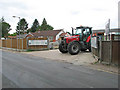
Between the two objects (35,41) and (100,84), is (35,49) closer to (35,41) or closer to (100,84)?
(35,41)

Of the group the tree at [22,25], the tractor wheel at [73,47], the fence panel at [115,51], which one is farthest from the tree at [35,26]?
the fence panel at [115,51]

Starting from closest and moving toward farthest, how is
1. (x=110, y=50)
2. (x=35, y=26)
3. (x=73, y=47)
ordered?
1. (x=110, y=50)
2. (x=73, y=47)
3. (x=35, y=26)

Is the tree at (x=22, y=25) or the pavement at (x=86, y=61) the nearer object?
the pavement at (x=86, y=61)

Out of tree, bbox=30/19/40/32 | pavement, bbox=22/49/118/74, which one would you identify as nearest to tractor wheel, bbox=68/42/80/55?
pavement, bbox=22/49/118/74

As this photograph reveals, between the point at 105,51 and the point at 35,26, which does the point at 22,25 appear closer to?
the point at 35,26

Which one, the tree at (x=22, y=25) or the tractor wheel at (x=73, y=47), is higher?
the tree at (x=22, y=25)

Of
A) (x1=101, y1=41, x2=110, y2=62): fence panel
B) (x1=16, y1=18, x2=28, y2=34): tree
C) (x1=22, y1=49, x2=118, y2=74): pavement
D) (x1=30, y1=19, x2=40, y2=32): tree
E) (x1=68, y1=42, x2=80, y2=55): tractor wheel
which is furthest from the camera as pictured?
(x1=30, y1=19, x2=40, y2=32): tree

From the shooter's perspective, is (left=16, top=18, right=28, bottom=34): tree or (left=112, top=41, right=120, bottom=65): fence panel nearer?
(left=112, top=41, right=120, bottom=65): fence panel

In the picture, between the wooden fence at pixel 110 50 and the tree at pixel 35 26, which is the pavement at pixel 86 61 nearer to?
the wooden fence at pixel 110 50

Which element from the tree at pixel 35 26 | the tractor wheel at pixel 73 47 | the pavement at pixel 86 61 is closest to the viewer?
the pavement at pixel 86 61

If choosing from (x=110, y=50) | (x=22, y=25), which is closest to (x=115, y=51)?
(x=110, y=50)

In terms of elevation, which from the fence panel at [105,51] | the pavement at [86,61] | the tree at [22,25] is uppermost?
the tree at [22,25]

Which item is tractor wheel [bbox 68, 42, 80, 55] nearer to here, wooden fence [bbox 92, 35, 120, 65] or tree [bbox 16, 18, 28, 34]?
wooden fence [bbox 92, 35, 120, 65]

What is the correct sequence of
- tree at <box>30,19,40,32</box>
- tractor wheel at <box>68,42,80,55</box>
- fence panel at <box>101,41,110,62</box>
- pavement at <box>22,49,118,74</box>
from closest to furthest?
pavement at <box>22,49,118,74</box>
fence panel at <box>101,41,110,62</box>
tractor wheel at <box>68,42,80,55</box>
tree at <box>30,19,40,32</box>
